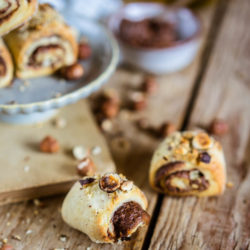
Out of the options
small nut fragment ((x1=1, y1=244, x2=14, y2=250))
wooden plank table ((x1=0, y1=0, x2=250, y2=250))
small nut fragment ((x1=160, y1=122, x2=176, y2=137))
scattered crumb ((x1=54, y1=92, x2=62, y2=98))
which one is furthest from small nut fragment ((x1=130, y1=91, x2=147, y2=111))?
small nut fragment ((x1=1, y1=244, x2=14, y2=250))

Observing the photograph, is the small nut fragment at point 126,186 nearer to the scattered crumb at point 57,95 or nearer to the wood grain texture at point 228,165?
the wood grain texture at point 228,165

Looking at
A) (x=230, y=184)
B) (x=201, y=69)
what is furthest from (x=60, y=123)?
(x=201, y=69)

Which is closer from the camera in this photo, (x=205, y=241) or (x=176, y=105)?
(x=205, y=241)

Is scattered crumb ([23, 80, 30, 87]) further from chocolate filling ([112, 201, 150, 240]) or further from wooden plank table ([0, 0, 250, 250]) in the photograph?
chocolate filling ([112, 201, 150, 240])

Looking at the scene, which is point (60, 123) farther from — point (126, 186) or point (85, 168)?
point (126, 186)

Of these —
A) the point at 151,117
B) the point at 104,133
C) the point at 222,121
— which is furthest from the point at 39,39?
the point at 222,121

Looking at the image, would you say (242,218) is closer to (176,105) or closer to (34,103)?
(176,105)
